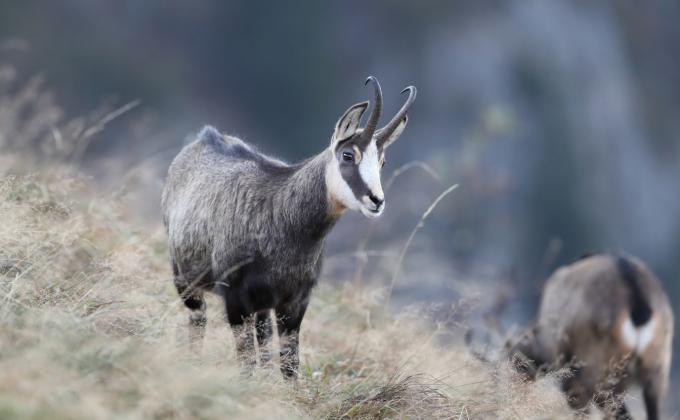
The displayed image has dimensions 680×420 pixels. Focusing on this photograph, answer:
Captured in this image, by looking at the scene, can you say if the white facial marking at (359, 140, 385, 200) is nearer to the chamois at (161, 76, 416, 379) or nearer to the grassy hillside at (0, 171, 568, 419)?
the chamois at (161, 76, 416, 379)

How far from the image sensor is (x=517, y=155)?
81.6 feet

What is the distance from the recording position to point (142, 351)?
12.4 feet

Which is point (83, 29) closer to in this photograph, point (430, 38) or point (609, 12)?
point (430, 38)

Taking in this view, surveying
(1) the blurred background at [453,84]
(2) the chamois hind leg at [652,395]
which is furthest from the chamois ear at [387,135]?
(1) the blurred background at [453,84]

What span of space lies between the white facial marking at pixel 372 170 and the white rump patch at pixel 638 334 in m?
3.04

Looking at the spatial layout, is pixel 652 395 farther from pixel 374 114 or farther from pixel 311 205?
pixel 374 114

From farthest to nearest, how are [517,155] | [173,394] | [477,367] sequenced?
[517,155] < [477,367] < [173,394]

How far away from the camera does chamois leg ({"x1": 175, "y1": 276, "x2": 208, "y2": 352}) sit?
528 centimetres

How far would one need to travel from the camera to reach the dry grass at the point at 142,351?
11.6 feet

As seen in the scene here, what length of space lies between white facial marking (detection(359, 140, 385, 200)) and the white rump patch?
3038 mm

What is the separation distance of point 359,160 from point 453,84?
Result: 2191 centimetres

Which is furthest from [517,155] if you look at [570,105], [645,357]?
[645,357]

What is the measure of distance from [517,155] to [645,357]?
1807cm

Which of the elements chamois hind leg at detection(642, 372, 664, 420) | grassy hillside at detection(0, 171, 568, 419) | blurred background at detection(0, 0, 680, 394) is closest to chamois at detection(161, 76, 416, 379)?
grassy hillside at detection(0, 171, 568, 419)
